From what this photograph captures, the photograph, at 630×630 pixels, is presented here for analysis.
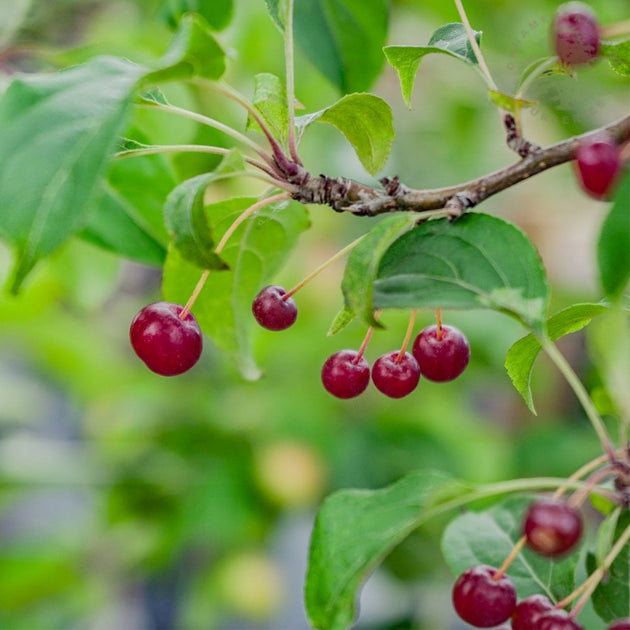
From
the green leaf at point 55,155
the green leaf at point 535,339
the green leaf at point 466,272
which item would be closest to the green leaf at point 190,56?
the green leaf at point 55,155

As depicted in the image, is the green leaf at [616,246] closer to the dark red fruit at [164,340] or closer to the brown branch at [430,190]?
the brown branch at [430,190]

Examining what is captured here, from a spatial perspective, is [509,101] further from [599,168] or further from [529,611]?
[529,611]

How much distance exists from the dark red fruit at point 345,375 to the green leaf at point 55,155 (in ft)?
0.72

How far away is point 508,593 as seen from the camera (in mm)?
538

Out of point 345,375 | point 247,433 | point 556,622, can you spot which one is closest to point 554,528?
point 556,622

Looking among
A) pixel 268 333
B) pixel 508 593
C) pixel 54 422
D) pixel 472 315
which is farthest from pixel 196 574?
pixel 508 593

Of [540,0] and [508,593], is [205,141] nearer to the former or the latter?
[508,593]

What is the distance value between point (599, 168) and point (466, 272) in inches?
3.1

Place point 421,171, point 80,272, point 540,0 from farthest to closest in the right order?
1. point 421,171
2. point 540,0
3. point 80,272

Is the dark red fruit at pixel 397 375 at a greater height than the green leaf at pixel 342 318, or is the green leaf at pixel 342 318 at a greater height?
the green leaf at pixel 342 318

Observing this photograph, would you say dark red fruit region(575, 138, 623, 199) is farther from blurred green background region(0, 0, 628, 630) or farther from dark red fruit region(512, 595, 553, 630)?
blurred green background region(0, 0, 628, 630)

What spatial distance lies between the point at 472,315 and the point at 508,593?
3.76 feet

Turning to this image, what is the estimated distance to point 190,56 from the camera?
1.42 feet

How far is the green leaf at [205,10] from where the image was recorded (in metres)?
0.87
